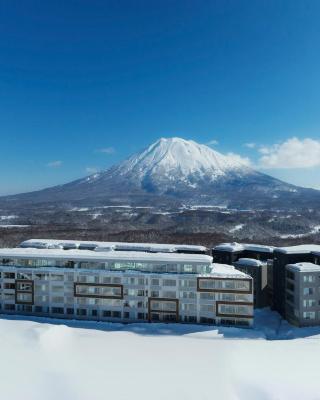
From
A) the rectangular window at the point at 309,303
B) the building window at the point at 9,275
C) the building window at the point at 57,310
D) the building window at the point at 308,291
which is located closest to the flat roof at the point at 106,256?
the building window at the point at 9,275

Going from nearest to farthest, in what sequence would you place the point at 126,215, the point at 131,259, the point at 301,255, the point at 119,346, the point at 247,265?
the point at 119,346 → the point at 131,259 → the point at 301,255 → the point at 247,265 → the point at 126,215

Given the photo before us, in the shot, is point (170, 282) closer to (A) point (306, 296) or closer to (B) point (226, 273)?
(B) point (226, 273)

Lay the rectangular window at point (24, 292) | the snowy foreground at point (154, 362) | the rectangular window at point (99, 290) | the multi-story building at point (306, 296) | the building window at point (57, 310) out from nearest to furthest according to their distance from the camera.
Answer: the snowy foreground at point (154, 362) < the multi-story building at point (306, 296) < the rectangular window at point (99, 290) < the building window at point (57, 310) < the rectangular window at point (24, 292)

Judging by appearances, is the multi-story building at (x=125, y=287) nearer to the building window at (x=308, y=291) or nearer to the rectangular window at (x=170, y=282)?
the rectangular window at (x=170, y=282)

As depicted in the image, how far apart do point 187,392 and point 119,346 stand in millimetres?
9009

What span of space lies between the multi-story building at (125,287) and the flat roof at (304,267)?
577 cm

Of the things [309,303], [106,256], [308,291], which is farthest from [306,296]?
[106,256]

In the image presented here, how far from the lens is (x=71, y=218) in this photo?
536 ft

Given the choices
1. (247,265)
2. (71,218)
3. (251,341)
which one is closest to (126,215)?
(71,218)

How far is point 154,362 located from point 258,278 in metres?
22.1

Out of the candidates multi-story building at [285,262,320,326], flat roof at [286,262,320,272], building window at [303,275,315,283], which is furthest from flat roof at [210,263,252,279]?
building window at [303,275,315,283]

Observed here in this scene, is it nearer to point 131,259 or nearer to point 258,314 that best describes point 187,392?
point 131,259

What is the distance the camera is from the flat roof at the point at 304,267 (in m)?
37.1

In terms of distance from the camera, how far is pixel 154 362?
2677cm
